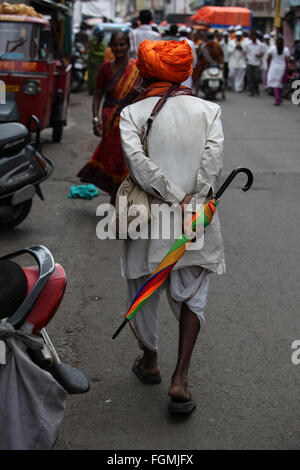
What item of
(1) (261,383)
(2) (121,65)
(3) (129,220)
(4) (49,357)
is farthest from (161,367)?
(2) (121,65)

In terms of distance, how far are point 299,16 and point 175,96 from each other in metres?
27.4

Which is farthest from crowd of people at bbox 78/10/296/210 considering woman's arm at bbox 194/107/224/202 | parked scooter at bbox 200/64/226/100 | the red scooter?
the red scooter

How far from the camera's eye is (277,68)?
21.8 meters

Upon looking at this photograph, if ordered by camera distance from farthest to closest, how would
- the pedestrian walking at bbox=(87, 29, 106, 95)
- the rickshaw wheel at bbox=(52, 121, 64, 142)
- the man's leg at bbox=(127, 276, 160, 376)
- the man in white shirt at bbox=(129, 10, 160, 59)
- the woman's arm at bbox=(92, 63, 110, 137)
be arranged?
the pedestrian walking at bbox=(87, 29, 106, 95) < the man in white shirt at bbox=(129, 10, 160, 59) < the rickshaw wheel at bbox=(52, 121, 64, 142) < the woman's arm at bbox=(92, 63, 110, 137) < the man's leg at bbox=(127, 276, 160, 376)

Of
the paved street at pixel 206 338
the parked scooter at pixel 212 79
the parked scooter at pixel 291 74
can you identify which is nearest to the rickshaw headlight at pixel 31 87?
the paved street at pixel 206 338

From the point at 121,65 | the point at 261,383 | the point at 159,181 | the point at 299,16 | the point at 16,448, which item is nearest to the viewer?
the point at 16,448

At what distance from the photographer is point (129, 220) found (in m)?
3.73

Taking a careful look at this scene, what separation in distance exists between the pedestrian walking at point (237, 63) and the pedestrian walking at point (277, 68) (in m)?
3.74

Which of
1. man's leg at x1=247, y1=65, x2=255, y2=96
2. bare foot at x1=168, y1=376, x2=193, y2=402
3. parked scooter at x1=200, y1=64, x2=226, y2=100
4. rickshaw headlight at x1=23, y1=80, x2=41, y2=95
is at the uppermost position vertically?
bare foot at x1=168, y1=376, x2=193, y2=402

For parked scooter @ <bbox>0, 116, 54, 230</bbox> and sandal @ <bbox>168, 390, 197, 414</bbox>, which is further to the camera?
parked scooter @ <bbox>0, 116, 54, 230</bbox>

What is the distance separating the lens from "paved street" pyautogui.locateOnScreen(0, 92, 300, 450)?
3.55 m

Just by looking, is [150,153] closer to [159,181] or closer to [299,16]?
[159,181]

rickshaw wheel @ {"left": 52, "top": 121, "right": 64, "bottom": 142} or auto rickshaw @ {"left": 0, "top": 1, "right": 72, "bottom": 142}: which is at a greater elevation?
auto rickshaw @ {"left": 0, "top": 1, "right": 72, "bottom": 142}

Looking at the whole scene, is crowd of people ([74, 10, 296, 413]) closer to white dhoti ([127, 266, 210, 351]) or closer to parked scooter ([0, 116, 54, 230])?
white dhoti ([127, 266, 210, 351])
